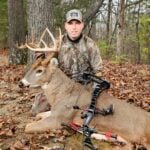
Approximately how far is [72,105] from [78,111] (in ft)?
0.60

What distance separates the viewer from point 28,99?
339 inches

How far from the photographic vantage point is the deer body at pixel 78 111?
6133 millimetres

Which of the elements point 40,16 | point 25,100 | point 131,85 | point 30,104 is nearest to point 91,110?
point 30,104

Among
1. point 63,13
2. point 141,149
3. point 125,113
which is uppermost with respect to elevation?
point 63,13

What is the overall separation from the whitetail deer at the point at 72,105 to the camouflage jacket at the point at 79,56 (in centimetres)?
28

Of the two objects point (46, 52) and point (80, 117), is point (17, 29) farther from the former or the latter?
point (80, 117)

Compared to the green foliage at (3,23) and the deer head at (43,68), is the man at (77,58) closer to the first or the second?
the deer head at (43,68)

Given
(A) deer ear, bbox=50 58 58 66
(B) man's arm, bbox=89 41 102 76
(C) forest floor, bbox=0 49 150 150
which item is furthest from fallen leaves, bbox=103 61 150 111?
(A) deer ear, bbox=50 58 58 66

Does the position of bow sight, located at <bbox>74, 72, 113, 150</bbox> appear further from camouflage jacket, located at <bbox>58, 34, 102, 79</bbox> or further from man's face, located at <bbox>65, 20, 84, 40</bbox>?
man's face, located at <bbox>65, 20, 84, 40</bbox>

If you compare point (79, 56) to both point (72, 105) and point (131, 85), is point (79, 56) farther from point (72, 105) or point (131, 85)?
point (131, 85)

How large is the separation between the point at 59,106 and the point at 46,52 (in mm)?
973

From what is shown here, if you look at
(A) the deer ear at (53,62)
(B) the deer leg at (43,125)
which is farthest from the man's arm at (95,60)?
(B) the deer leg at (43,125)

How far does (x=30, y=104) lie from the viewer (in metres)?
8.28

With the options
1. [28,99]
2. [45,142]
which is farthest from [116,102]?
[28,99]
